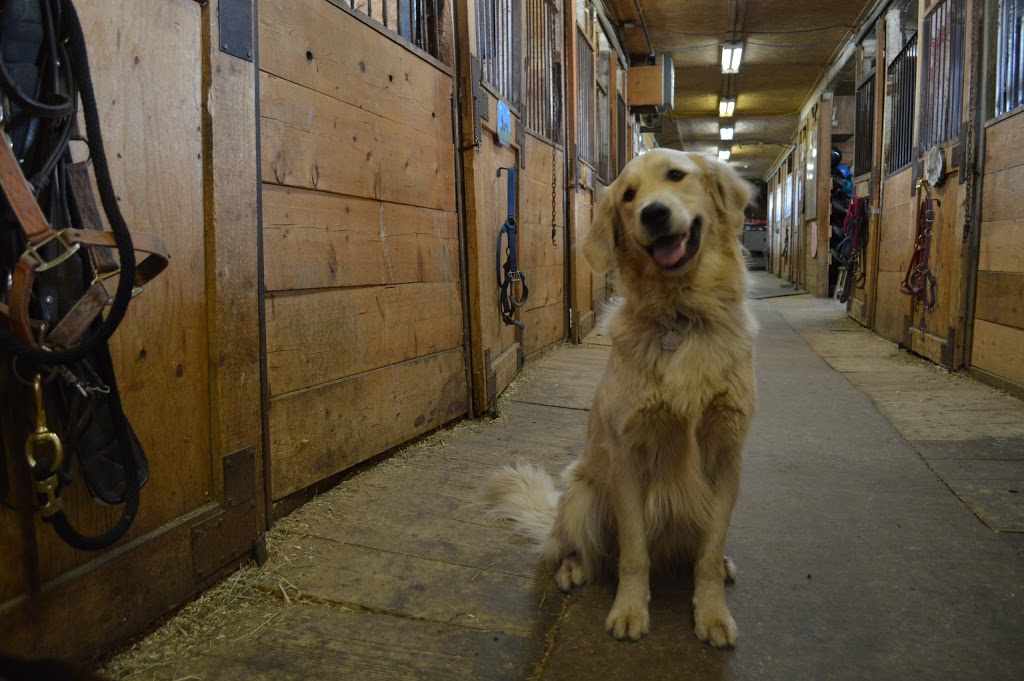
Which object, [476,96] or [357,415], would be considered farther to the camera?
[476,96]

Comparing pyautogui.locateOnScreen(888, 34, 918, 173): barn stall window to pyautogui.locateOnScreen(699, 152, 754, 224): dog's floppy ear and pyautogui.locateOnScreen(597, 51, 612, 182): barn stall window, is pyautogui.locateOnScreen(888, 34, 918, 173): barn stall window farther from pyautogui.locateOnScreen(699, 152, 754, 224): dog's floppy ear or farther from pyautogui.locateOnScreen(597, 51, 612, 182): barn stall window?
pyautogui.locateOnScreen(699, 152, 754, 224): dog's floppy ear

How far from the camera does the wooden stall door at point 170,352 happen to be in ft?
4.17

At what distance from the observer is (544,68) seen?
212 inches

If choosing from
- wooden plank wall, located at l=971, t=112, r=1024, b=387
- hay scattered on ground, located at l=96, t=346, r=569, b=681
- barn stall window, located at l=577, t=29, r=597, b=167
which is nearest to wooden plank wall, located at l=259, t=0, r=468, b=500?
hay scattered on ground, located at l=96, t=346, r=569, b=681

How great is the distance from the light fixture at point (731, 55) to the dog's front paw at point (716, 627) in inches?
406

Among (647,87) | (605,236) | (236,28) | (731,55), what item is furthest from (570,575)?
(731,55)

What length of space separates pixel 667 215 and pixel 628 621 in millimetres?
1000

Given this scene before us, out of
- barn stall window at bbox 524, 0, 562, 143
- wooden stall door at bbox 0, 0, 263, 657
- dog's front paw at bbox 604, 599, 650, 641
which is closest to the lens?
wooden stall door at bbox 0, 0, 263, 657

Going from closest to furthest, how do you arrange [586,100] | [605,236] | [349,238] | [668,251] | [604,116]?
[668,251] < [605,236] < [349,238] < [586,100] < [604,116]

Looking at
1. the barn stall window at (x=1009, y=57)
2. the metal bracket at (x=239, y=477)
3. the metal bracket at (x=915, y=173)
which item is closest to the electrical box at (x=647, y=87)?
the metal bracket at (x=915, y=173)

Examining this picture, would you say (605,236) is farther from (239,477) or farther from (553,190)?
(553,190)

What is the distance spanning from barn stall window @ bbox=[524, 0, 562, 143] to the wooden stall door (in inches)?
140

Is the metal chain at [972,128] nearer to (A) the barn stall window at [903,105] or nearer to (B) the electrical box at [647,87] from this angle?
(A) the barn stall window at [903,105]

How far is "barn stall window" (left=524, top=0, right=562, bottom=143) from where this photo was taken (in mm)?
5059
